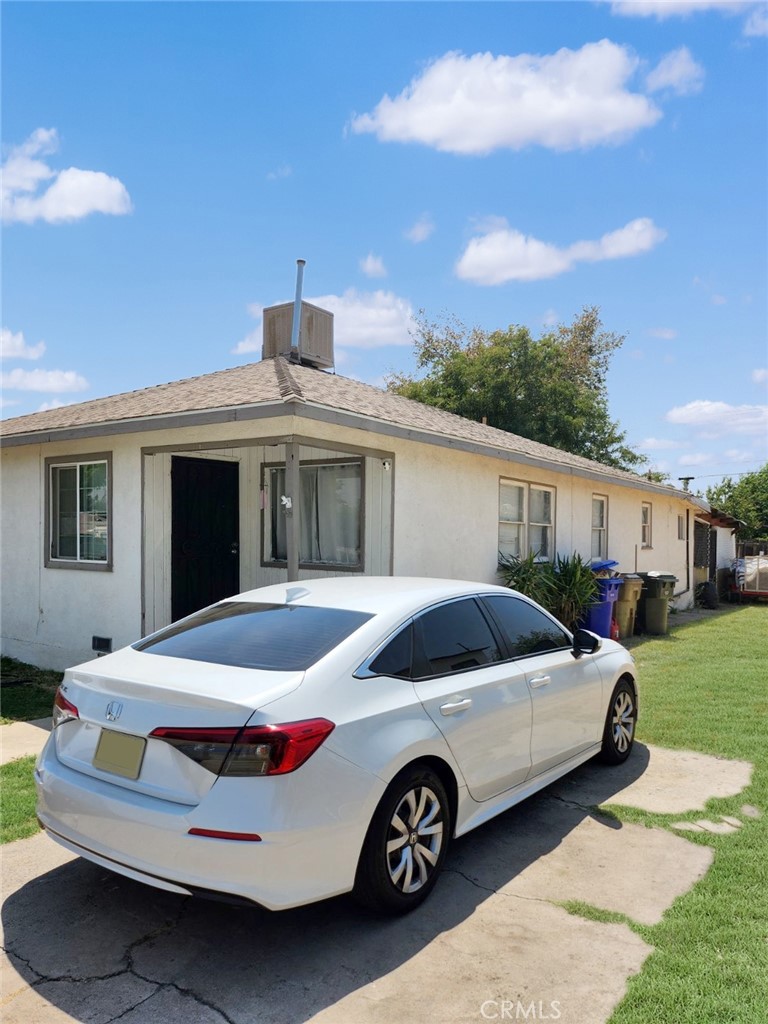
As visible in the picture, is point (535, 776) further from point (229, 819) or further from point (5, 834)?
point (5, 834)

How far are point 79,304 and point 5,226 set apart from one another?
2.55m

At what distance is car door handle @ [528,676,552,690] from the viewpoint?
13.5ft

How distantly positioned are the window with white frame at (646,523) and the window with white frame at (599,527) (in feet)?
8.57

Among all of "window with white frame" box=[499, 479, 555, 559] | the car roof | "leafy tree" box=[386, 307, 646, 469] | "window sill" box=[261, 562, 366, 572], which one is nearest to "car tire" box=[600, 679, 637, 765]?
the car roof

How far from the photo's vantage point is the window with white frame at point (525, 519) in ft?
36.0

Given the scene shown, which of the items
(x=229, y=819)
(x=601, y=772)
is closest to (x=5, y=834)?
(x=229, y=819)

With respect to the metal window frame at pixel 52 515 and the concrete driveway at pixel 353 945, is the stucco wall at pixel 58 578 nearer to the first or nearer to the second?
the metal window frame at pixel 52 515

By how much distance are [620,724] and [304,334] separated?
8702mm

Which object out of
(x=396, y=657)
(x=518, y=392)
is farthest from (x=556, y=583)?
(x=518, y=392)

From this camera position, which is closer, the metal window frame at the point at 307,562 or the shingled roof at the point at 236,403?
the shingled roof at the point at 236,403

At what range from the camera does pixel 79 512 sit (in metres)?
9.01

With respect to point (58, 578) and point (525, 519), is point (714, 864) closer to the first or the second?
point (525, 519)

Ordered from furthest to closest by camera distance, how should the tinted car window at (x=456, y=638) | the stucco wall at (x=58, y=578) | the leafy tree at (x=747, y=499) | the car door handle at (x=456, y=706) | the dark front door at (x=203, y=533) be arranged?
the leafy tree at (x=747, y=499) → the dark front door at (x=203, y=533) → the stucco wall at (x=58, y=578) → the tinted car window at (x=456, y=638) → the car door handle at (x=456, y=706)

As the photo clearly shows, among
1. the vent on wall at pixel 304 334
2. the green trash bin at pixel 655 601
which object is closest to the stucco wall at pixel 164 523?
the vent on wall at pixel 304 334
